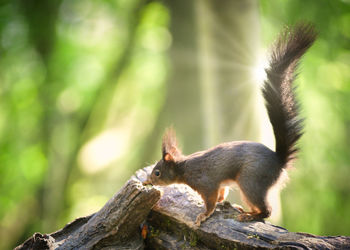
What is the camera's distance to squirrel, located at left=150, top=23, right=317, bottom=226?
1938 mm

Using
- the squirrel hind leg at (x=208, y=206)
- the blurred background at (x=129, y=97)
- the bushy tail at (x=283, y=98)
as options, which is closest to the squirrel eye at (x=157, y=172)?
the squirrel hind leg at (x=208, y=206)

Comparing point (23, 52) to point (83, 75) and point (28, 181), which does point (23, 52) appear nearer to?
point (83, 75)

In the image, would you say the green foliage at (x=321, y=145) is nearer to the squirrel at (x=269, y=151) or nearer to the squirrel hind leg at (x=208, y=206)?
the squirrel at (x=269, y=151)

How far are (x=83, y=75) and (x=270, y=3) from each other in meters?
3.71

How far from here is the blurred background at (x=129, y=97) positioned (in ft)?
11.8

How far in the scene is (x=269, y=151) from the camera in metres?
2.07

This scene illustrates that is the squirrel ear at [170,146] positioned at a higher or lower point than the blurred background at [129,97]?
lower

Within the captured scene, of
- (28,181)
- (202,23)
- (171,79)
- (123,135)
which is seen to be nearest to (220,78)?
(202,23)

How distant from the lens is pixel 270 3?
4.64m

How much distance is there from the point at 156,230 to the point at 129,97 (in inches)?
193

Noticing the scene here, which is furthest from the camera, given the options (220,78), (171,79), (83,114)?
(83,114)

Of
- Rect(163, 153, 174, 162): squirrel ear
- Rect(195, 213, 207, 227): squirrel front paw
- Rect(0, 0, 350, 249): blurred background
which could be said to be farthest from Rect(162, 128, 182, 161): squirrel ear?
Rect(0, 0, 350, 249): blurred background

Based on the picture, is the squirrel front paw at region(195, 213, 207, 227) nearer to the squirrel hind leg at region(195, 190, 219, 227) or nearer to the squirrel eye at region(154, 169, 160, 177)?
the squirrel hind leg at region(195, 190, 219, 227)

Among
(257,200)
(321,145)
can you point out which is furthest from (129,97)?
(257,200)
